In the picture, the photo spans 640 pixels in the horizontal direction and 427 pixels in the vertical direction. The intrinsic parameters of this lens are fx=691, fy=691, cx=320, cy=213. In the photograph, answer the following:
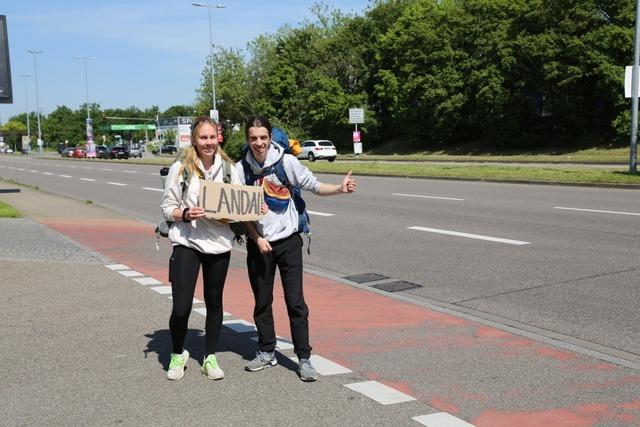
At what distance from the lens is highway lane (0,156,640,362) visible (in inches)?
258

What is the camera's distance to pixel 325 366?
4887mm

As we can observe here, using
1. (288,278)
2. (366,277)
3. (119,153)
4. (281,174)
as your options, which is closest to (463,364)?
(288,278)

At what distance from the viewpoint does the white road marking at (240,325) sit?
596 centimetres

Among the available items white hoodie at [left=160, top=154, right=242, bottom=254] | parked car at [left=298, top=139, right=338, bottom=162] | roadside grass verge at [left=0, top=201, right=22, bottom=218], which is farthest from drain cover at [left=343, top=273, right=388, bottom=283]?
parked car at [left=298, top=139, right=338, bottom=162]

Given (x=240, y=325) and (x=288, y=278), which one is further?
(x=240, y=325)

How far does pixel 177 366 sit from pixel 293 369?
799mm

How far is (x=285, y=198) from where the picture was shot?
466 centimetres

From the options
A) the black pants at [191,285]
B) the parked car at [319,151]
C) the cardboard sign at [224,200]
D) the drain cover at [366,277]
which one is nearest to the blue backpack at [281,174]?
the cardboard sign at [224,200]

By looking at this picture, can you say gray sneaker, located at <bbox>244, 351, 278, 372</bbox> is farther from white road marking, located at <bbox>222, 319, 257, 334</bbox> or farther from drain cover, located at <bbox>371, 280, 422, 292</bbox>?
drain cover, located at <bbox>371, 280, 422, 292</bbox>

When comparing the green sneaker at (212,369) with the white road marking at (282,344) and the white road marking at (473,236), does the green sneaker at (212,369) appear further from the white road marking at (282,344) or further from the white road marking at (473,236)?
the white road marking at (473,236)

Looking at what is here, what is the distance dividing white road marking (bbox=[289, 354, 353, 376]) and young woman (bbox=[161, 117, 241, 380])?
675 millimetres

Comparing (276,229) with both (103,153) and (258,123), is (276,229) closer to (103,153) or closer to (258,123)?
(258,123)

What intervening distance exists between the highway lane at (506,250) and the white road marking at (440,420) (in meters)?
2.05

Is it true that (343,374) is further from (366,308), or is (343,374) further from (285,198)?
(366,308)
